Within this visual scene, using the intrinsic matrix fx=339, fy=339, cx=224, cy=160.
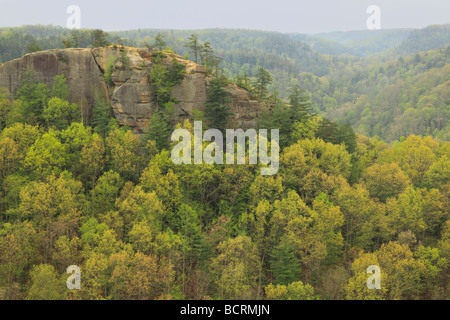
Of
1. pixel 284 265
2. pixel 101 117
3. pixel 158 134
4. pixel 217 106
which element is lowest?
pixel 284 265

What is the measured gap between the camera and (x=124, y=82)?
2194 inches

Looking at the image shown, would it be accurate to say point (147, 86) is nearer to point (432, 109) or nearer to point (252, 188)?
point (252, 188)

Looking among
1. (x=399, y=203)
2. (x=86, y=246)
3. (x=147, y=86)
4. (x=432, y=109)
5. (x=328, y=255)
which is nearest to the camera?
(x=86, y=246)

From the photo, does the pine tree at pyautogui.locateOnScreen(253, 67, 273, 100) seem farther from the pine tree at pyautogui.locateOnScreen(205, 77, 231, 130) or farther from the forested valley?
the pine tree at pyautogui.locateOnScreen(205, 77, 231, 130)

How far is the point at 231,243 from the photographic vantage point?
1470 inches

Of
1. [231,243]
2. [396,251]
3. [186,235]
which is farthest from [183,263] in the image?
[396,251]

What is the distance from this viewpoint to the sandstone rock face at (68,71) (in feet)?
185

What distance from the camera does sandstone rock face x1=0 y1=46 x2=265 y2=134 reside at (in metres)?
55.4

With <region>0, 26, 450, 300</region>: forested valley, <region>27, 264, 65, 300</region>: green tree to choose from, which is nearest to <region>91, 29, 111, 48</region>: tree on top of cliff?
<region>0, 26, 450, 300</region>: forested valley

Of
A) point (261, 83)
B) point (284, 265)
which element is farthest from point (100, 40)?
point (284, 265)

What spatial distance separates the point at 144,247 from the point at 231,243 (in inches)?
378

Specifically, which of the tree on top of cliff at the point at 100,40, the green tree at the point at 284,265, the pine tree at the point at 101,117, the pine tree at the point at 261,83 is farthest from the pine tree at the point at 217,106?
the tree on top of cliff at the point at 100,40

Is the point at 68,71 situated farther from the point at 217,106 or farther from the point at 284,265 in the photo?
the point at 284,265

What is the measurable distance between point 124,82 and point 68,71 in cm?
1047
